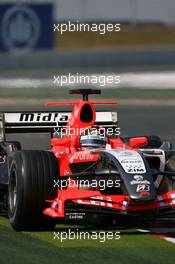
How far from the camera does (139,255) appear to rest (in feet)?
32.0

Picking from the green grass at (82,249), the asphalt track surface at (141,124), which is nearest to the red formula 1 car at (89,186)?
the green grass at (82,249)

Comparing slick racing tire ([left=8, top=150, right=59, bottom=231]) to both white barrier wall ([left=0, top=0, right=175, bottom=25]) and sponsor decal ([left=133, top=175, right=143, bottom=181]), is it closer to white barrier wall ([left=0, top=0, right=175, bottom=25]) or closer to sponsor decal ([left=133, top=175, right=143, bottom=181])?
sponsor decal ([left=133, top=175, right=143, bottom=181])

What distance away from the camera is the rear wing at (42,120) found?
14648 mm

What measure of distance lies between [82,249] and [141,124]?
13955 mm

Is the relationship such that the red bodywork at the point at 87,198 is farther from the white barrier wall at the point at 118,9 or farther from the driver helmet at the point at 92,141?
the white barrier wall at the point at 118,9

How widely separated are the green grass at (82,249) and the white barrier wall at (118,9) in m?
45.0

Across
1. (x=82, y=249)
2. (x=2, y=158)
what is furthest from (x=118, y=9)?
(x=82, y=249)

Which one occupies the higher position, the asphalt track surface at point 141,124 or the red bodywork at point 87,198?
the red bodywork at point 87,198

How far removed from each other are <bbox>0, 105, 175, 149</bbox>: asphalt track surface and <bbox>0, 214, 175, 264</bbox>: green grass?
9053mm

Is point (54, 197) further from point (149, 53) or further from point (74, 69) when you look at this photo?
point (149, 53)

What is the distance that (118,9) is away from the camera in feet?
201

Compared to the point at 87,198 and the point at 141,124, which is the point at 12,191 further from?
the point at 141,124

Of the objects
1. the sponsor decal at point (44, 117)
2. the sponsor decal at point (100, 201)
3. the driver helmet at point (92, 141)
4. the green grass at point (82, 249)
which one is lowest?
the green grass at point (82, 249)

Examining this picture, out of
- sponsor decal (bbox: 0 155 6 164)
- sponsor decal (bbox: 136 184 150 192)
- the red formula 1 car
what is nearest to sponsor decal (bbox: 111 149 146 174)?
the red formula 1 car
